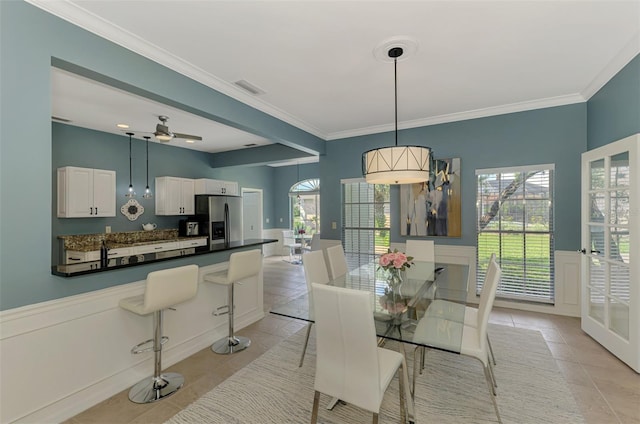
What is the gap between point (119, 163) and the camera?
5156 mm

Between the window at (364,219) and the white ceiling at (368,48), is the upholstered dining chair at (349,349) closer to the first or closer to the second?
the white ceiling at (368,48)

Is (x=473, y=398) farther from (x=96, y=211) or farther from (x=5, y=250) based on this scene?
(x=96, y=211)

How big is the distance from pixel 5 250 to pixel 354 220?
4269 mm

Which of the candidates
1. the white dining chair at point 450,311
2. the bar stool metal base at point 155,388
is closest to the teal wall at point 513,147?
the white dining chair at point 450,311

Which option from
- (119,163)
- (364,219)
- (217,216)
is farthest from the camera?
(217,216)

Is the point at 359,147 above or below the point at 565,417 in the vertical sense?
above

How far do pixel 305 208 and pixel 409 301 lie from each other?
707 cm

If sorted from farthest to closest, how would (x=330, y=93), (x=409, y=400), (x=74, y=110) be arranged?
(x=74, y=110) < (x=330, y=93) < (x=409, y=400)

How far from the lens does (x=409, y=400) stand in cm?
192

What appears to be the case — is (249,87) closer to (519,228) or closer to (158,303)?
(158,303)

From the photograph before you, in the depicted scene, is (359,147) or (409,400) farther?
(359,147)

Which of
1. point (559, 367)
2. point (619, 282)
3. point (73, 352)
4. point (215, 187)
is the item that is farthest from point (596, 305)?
point (215, 187)

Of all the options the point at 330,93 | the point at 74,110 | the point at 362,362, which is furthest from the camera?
the point at 74,110

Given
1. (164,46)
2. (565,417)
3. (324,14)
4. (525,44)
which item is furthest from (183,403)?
(525,44)
